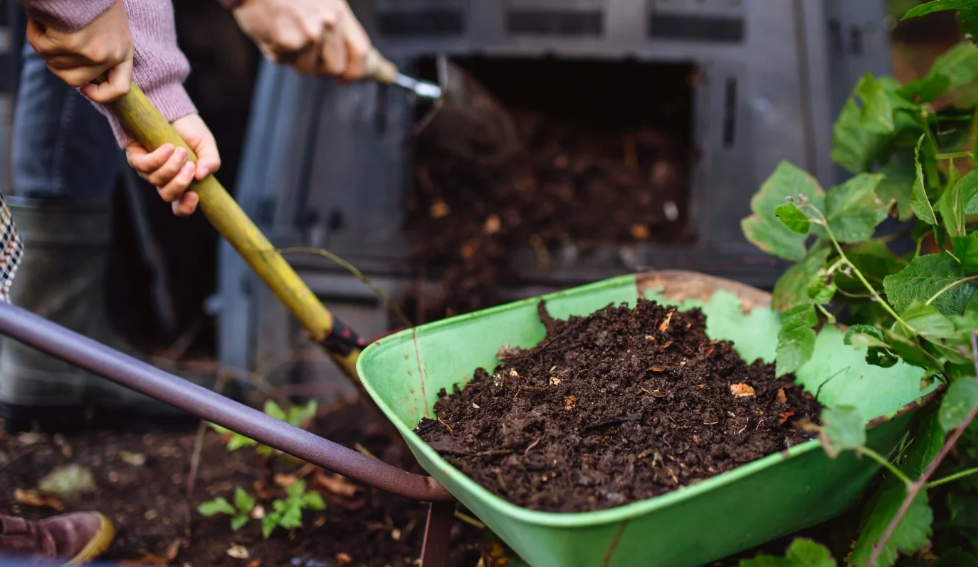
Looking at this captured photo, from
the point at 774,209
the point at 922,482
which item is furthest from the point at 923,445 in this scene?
the point at 774,209

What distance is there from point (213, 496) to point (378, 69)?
1114mm

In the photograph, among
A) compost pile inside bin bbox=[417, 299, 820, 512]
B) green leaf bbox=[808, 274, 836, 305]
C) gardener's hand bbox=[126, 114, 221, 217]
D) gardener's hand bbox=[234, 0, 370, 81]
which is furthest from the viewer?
gardener's hand bbox=[234, 0, 370, 81]

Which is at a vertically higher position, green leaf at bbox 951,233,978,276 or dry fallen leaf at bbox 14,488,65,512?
green leaf at bbox 951,233,978,276

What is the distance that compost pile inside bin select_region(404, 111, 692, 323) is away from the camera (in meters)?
1.89

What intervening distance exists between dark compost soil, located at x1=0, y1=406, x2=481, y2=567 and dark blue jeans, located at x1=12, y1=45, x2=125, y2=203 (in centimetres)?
67

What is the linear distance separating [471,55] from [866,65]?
3.64 ft

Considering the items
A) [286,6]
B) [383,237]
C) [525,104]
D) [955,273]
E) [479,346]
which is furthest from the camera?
[525,104]

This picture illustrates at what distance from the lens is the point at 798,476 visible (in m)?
0.91

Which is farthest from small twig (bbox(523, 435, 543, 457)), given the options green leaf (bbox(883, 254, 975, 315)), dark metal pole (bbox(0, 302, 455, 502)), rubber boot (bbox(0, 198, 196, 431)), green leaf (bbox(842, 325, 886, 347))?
rubber boot (bbox(0, 198, 196, 431))

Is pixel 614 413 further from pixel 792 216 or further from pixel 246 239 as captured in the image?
pixel 246 239

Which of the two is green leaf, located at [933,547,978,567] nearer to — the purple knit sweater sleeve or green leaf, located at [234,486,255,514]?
green leaf, located at [234,486,255,514]

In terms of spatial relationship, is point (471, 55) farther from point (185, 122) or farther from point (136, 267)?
point (136, 267)

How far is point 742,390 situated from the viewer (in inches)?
44.8

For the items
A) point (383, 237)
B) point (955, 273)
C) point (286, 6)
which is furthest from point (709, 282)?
point (286, 6)
